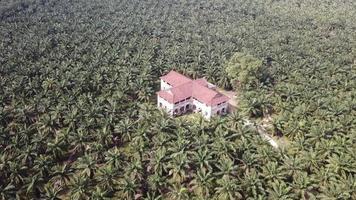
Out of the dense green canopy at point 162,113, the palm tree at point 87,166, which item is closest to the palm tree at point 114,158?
the dense green canopy at point 162,113

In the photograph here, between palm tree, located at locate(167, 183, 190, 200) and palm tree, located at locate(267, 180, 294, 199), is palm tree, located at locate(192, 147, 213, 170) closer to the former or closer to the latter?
palm tree, located at locate(167, 183, 190, 200)

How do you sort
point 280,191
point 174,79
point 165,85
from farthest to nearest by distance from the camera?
point 165,85, point 174,79, point 280,191

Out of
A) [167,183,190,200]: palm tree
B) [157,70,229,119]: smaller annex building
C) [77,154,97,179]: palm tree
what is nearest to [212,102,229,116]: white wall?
[157,70,229,119]: smaller annex building

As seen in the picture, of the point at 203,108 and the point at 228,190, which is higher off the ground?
the point at 228,190

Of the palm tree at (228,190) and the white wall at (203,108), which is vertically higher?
the palm tree at (228,190)

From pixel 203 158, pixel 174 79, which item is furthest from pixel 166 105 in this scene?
pixel 203 158

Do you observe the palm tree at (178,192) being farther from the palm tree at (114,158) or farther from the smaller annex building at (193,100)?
the smaller annex building at (193,100)

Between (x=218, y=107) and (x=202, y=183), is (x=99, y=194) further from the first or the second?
(x=218, y=107)
